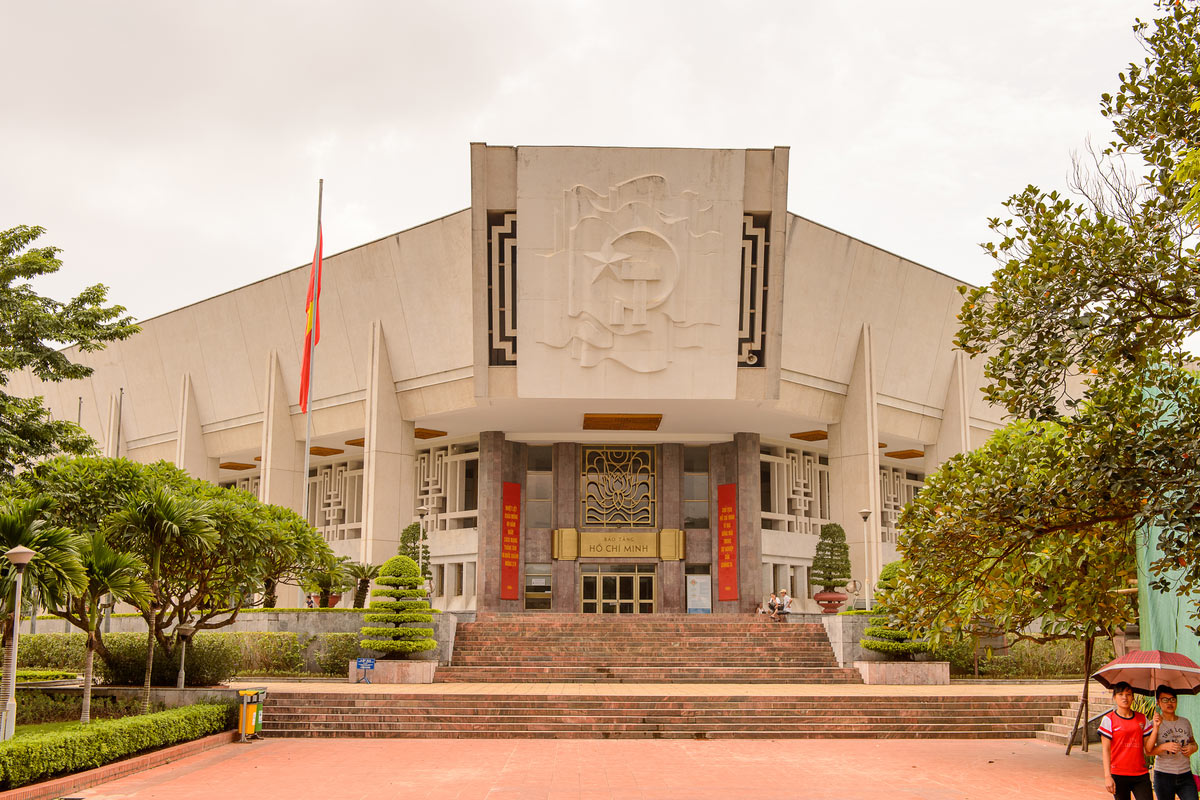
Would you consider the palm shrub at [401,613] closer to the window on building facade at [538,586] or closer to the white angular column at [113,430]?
the window on building facade at [538,586]

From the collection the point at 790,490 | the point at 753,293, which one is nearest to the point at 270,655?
the point at 753,293

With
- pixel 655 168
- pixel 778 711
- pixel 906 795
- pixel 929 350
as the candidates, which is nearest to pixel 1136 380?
pixel 906 795

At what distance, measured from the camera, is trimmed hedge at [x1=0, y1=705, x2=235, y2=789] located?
35.7ft

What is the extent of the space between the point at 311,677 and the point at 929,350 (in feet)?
71.5

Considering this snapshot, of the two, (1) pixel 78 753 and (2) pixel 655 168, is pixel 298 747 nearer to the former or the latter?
(1) pixel 78 753

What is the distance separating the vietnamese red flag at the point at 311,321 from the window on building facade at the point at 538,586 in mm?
9133

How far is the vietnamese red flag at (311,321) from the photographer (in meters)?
30.8

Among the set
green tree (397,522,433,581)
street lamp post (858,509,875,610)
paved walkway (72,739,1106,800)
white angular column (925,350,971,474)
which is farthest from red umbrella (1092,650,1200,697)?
white angular column (925,350,971,474)

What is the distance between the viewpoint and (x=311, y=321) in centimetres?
3128

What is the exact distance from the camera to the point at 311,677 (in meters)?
24.4

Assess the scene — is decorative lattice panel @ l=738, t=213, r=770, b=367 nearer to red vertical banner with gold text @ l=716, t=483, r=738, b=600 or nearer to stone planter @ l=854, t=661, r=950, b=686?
red vertical banner with gold text @ l=716, t=483, r=738, b=600

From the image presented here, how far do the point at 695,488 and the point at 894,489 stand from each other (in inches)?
348

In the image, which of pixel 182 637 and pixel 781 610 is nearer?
pixel 182 637

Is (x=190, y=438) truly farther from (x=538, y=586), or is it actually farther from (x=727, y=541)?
(x=727, y=541)
